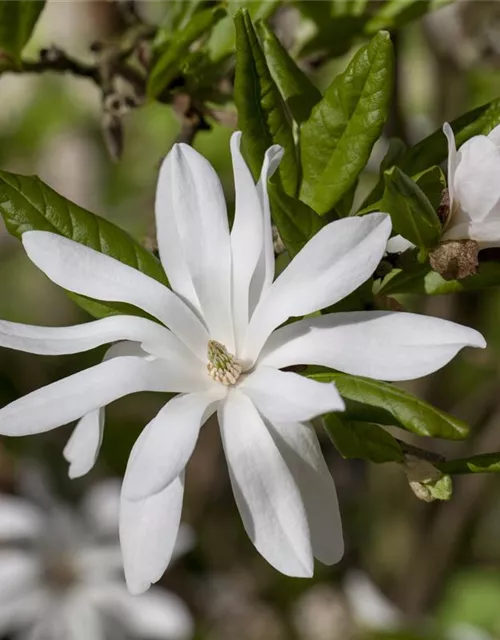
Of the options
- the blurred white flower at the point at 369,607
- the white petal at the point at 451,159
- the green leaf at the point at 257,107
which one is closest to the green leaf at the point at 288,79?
the green leaf at the point at 257,107

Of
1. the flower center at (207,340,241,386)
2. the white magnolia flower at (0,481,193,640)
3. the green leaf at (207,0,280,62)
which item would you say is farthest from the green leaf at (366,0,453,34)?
the white magnolia flower at (0,481,193,640)

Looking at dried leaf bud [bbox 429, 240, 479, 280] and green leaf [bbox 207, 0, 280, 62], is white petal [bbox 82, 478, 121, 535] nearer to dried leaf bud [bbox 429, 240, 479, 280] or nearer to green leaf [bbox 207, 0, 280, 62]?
green leaf [bbox 207, 0, 280, 62]

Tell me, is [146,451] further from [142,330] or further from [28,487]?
[28,487]

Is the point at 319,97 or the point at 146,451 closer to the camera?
the point at 146,451

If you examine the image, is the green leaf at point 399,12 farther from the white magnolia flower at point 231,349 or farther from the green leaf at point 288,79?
the white magnolia flower at point 231,349

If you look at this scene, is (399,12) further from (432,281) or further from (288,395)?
(288,395)

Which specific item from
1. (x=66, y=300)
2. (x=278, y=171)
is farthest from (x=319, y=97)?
(x=66, y=300)
